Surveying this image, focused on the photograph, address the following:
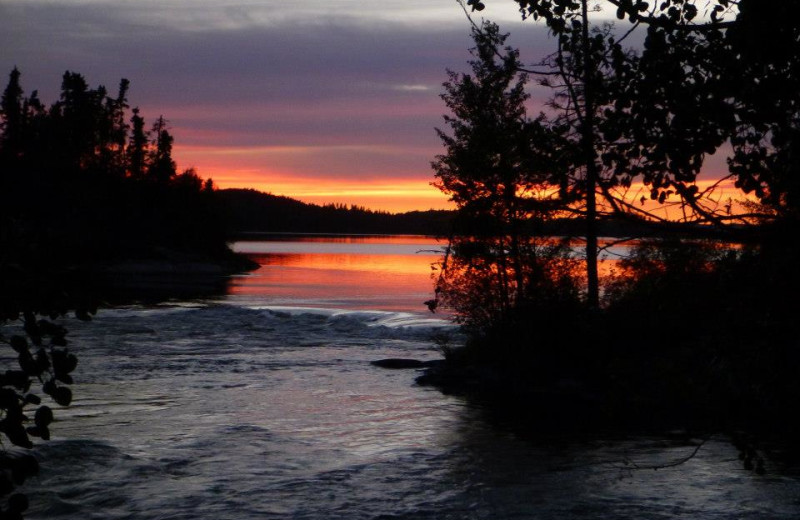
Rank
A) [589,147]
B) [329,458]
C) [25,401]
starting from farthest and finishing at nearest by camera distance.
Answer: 1. [329,458]
2. [589,147]
3. [25,401]

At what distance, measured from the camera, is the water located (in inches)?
563

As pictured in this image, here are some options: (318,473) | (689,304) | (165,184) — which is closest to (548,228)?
(689,304)

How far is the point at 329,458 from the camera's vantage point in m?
17.8

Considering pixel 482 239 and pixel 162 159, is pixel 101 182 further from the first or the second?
pixel 482 239

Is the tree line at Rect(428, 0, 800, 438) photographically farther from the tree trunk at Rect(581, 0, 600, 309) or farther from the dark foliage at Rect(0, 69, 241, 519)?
the dark foliage at Rect(0, 69, 241, 519)

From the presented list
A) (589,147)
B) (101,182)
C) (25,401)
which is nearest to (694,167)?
(589,147)

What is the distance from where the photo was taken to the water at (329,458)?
14.3 m

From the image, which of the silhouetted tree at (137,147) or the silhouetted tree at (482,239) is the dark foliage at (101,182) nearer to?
the silhouetted tree at (137,147)

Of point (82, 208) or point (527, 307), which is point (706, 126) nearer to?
point (527, 307)

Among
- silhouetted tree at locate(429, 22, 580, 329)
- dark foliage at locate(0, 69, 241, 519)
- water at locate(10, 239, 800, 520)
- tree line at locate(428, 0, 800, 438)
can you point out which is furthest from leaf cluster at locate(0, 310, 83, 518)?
dark foliage at locate(0, 69, 241, 519)

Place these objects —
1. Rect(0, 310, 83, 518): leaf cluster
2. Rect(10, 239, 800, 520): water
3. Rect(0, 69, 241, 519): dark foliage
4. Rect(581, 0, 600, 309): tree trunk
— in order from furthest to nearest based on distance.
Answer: Rect(0, 69, 241, 519): dark foliage → Rect(10, 239, 800, 520): water → Rect(581, 0, 600, 309): tree trunk → Rect(0, 310, 83, 518): leaf cluster

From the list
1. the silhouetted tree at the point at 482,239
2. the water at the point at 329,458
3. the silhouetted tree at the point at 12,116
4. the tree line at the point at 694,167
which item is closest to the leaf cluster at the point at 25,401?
the tree line at the point at 694,167

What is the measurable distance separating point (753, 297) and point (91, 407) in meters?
20.8

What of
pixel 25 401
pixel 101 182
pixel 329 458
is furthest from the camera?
pixel 101 182
